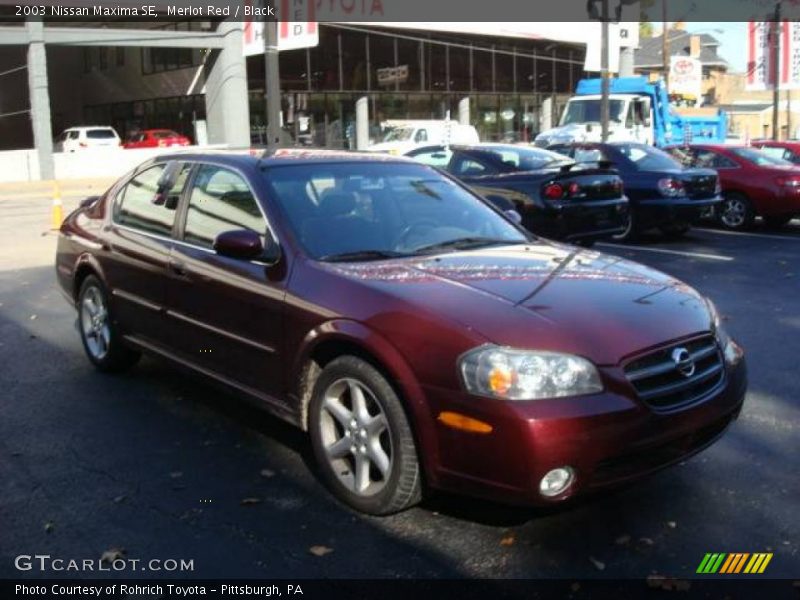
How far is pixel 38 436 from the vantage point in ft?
16.3

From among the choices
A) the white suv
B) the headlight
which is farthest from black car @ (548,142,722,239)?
the white suv

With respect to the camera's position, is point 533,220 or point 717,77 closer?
point 533,220

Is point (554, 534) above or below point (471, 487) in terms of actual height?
below

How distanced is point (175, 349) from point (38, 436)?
0.89m

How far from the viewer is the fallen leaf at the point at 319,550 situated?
11.7 feet

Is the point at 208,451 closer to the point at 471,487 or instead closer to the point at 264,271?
the point at 264,271

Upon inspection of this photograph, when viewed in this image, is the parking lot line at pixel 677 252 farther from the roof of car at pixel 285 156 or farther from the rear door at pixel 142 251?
the rear door at pixel 142 251

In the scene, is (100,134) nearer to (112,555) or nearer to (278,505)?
(278,505)

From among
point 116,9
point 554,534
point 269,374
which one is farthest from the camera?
point 116,9

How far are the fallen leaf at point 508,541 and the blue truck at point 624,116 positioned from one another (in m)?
18.7

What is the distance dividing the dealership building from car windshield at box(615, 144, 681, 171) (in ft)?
74.1

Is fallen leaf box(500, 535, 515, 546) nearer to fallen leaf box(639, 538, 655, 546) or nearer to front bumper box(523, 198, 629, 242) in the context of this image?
fallen leaf box(639, 538, 655, 546)

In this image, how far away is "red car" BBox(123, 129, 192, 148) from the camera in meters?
35.6

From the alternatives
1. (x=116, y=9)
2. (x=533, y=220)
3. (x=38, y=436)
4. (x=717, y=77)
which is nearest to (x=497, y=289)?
(x=38, y=436)
